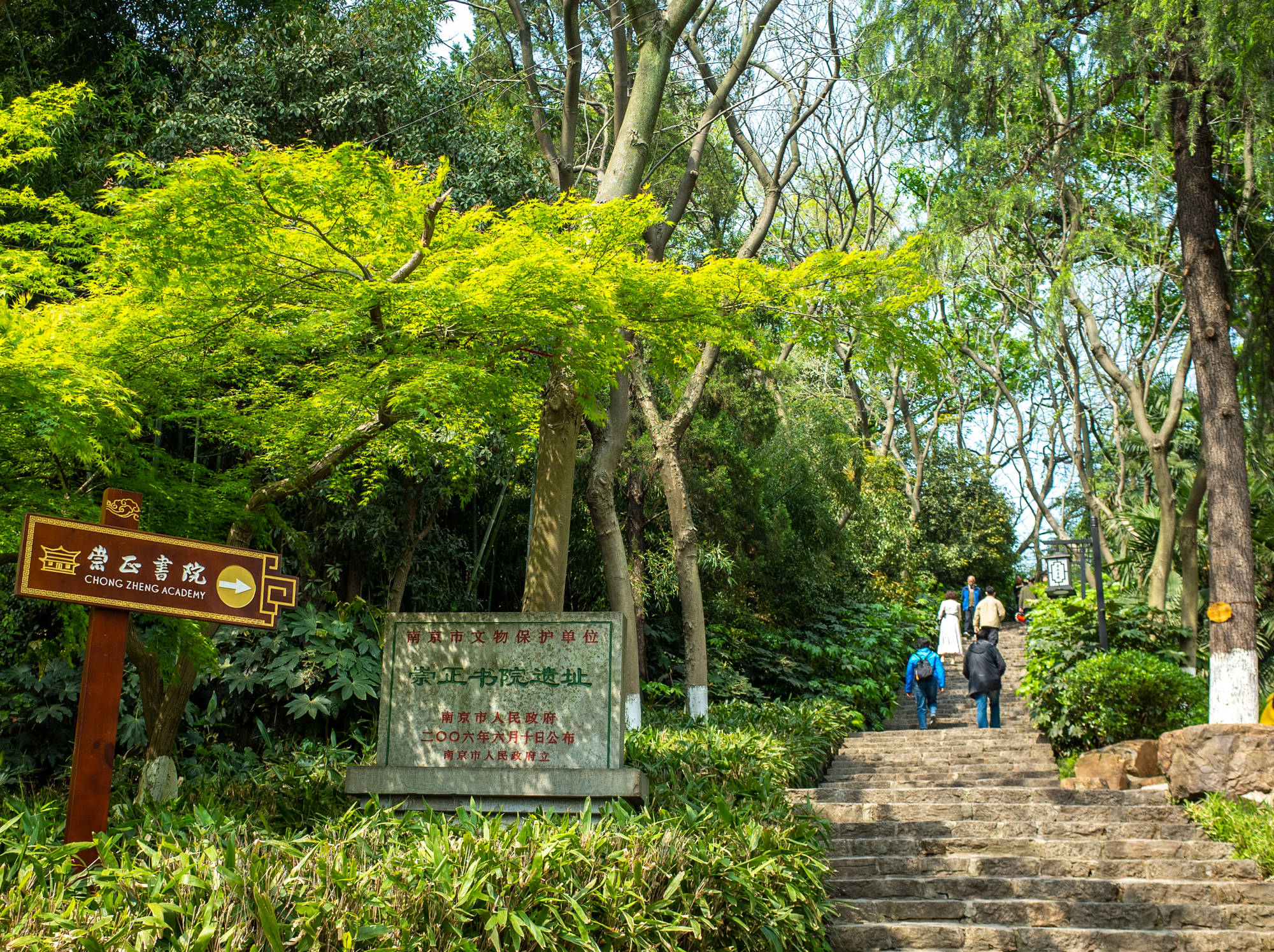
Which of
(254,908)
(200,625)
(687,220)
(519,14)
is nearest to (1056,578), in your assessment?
(687,220)

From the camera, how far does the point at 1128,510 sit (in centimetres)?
1762

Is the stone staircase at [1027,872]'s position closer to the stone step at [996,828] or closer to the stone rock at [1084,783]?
the stone step at [996,828]

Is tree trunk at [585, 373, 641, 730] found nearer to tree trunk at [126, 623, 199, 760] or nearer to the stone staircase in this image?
the stone staircase

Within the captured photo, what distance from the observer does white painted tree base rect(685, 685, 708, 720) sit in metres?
11.6

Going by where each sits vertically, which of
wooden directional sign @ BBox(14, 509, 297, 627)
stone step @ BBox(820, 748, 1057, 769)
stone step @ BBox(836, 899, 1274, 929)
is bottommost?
stone step @ BBox(836, 899, 1274, 929)

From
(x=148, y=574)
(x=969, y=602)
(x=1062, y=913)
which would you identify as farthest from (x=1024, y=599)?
(x=148, y=574)

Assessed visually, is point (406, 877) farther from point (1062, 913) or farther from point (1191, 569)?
point (1191, 569)

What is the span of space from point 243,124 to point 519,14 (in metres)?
3.82

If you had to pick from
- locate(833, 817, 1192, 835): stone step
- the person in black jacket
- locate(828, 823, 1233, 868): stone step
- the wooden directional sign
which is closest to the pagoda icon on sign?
the wooden directional sign

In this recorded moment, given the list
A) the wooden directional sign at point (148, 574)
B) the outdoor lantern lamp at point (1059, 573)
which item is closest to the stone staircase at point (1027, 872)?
the outdoor lantern lamp at point (1059, 573)

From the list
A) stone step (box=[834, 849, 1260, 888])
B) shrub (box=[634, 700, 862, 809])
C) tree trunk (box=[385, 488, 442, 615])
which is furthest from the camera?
tree trunk (box=[385, 488, 442, 615])

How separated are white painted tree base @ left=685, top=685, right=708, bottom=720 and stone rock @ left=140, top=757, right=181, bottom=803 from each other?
6202mm

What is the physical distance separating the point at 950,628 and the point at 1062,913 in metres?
7.95

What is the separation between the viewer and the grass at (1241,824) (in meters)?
7.12
